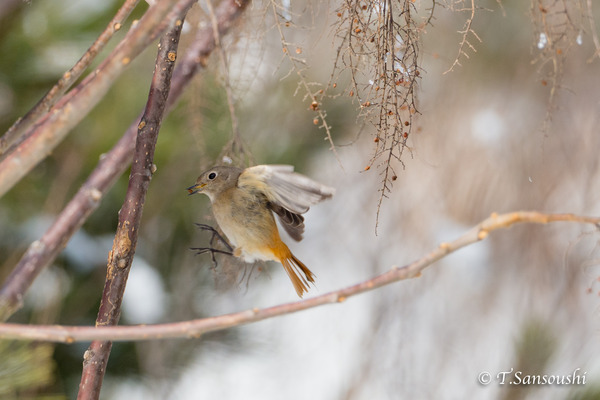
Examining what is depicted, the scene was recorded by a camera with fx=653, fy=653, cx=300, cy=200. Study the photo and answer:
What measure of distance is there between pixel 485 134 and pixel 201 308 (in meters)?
1.95

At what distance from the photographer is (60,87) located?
1.01m

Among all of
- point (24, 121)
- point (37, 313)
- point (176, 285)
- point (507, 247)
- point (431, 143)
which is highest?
point (431, 143)

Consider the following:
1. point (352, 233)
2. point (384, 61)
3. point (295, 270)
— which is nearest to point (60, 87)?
A: point (384, 61)

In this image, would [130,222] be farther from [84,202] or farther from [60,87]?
[60,87]

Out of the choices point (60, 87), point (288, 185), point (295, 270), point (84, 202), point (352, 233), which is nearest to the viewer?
point (84, 202)

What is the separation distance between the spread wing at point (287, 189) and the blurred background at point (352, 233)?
0.58m

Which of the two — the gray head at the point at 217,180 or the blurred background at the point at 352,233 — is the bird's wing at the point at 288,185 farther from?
the blurred background at the point at 352,233

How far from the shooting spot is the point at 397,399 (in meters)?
3.20

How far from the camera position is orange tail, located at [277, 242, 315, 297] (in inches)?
56.8

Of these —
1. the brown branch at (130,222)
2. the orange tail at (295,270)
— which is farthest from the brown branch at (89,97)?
the orange tail at (295,270)

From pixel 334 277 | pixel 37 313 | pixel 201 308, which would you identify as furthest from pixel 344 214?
pixel 37 313

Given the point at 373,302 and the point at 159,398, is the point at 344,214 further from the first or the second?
the point at 159,398

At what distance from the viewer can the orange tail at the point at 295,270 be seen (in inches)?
56.8

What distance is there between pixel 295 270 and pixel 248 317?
2.93 feet
